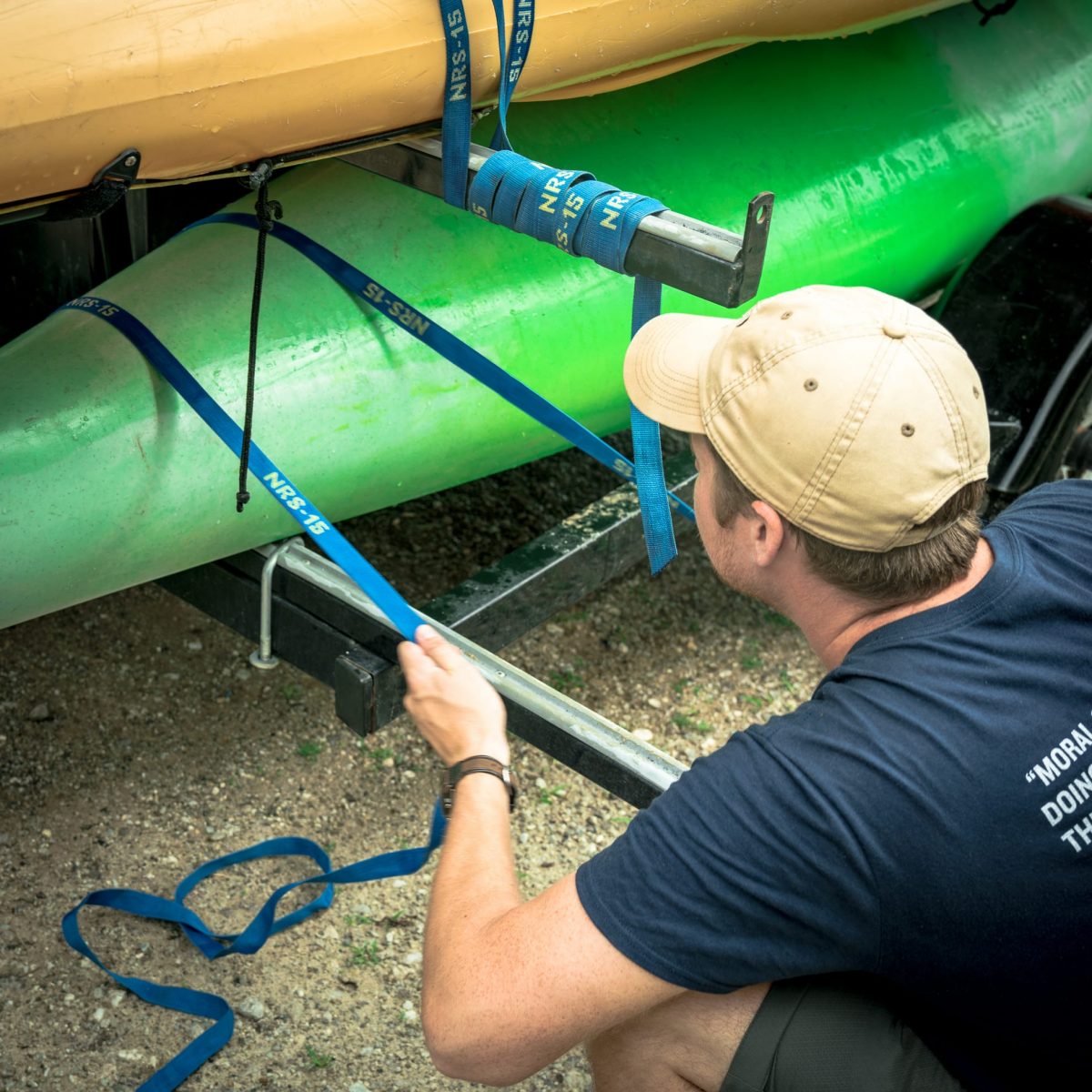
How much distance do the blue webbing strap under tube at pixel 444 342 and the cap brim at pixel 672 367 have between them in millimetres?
382

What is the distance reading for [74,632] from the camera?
2.44 m

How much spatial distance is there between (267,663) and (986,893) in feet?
3.52

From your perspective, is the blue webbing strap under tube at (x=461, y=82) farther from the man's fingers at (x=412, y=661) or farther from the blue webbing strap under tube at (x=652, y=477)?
the man's fingers at (x=412, y=661)

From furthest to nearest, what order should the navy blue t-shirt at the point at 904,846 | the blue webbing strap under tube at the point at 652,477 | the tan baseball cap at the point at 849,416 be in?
the blue webbing strap under tube at the point at 652,477 < the tan baseball cap at the point at 849,416 < the navy blue t-shirt at the point at 904,846

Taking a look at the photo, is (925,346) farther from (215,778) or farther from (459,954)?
(215,778)

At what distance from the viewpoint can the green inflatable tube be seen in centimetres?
172

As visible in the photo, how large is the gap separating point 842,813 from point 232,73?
3.63ft

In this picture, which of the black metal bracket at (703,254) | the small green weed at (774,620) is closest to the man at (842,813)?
the black metal bracket at (703,254)

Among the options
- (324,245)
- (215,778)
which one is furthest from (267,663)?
(324,245)

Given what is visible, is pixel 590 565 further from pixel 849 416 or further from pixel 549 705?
pixel 849 416

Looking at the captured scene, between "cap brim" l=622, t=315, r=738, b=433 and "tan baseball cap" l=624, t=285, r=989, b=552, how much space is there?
5 centimetres

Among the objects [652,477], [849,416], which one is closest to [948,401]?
[849,416]

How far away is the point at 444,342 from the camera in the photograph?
1.86 m

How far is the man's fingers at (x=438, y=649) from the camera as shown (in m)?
1.46
